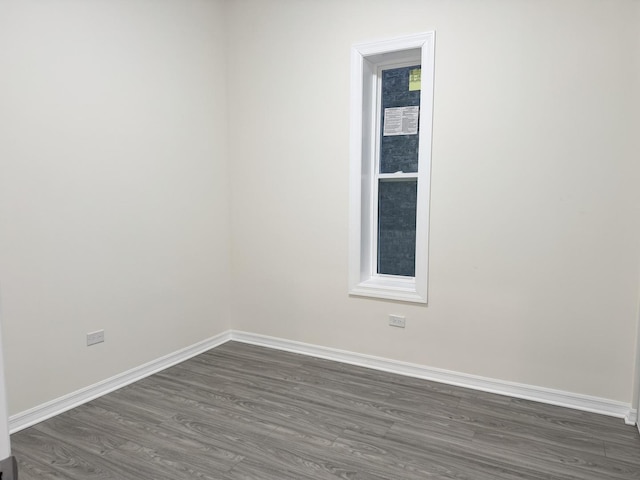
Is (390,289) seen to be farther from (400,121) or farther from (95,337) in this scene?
(95,337)

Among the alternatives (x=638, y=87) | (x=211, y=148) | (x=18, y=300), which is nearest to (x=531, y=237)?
(x=638, y=87)

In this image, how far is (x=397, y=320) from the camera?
322 cm

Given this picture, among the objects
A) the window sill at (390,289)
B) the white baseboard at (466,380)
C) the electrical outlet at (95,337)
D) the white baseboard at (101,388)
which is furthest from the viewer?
the window sill at (390,289)

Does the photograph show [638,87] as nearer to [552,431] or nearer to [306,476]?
[552,431]

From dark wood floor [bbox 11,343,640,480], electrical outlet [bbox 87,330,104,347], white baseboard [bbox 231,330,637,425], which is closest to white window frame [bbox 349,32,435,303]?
white baseboard [bbox 231,330,637,425]

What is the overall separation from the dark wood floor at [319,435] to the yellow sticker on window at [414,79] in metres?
2.16

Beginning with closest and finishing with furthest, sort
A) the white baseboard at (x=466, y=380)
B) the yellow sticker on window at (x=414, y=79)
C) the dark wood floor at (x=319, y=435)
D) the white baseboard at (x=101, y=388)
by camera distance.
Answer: the dark wood floor at (x=319, y=435), the white baseboard at (x=101, y=388), the white baseboard at (x=466, y=380), the yellow sticker on window at (x=414, y=79)

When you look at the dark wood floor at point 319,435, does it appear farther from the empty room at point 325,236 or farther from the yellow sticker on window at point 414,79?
the yellow sticker on window at point 414,79

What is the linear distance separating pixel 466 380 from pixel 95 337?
2.51m

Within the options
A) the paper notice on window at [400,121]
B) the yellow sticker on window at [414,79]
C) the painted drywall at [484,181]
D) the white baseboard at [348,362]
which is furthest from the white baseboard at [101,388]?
the yellow sticker on window at [414,79]

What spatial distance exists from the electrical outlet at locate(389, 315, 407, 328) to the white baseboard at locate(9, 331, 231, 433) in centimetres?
159

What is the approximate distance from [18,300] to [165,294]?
3.42ft

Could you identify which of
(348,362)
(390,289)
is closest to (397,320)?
(390,289)

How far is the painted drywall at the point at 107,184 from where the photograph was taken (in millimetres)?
2420
